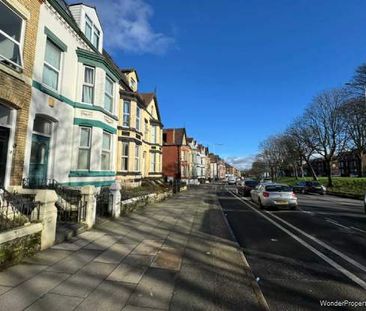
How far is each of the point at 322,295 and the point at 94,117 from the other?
12.9m

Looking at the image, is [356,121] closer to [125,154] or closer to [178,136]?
[125,154]

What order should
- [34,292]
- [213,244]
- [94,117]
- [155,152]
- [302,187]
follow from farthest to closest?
1. [302,187]
2. [155,152]
3. [94,117]
4. [213,244]
5. [34,292]

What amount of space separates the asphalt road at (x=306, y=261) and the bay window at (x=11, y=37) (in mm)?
9338

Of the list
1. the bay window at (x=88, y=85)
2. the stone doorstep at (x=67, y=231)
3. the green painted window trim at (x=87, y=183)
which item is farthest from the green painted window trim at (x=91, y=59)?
the stone doorstep at (x=67, y=231)

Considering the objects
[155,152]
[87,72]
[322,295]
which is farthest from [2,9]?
[155,152]

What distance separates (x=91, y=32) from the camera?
16.7 meters

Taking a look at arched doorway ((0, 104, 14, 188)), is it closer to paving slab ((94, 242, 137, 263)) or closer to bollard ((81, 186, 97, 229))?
bollard ((81, 186, 97, 229))

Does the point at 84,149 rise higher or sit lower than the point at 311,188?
higher

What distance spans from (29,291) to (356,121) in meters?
34.9

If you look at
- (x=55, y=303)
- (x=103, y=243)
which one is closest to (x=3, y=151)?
(x=103, y=243)

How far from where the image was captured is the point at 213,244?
808 centimetres

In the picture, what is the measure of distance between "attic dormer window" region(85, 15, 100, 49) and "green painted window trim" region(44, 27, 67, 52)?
3281 mm

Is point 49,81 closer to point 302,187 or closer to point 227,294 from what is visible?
point 227,294

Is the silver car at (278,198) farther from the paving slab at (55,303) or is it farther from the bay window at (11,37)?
the paving slab at (55,303)
